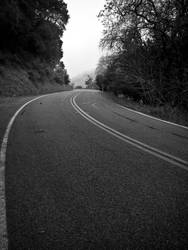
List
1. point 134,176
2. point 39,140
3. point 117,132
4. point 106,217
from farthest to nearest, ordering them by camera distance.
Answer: point 117,132 < point 39,140 < point 134,176 < point 106,217

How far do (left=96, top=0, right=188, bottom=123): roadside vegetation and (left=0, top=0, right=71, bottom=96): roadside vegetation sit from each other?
39.4ft

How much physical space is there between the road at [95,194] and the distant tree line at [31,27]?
22910 mm

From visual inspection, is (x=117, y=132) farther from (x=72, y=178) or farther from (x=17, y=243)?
(x=17, y=243)

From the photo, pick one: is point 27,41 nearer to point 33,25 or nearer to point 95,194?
point 33,25

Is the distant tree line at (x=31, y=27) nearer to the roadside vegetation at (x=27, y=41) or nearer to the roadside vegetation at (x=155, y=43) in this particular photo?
the roadside vegetation at (x=27, y=41)

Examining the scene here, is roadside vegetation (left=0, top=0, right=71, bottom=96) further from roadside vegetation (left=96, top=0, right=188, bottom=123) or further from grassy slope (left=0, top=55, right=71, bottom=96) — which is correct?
roadside vegetation (left=96, top=0, right=188, bottom=123)

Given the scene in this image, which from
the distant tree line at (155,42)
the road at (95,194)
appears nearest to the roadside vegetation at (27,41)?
the distant tree line at (155,42)

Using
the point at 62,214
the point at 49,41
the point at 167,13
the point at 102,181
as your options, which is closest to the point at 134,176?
the point at 102,181

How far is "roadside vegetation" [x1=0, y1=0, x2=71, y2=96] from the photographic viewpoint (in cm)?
2236

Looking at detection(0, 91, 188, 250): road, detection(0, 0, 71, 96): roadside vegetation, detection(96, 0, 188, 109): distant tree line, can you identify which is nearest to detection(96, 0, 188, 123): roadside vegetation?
detection(96, 0, 188, 109): distant tree line

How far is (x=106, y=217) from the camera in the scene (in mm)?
2455

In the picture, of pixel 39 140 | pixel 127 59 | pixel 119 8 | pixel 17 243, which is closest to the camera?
pixel 17 243

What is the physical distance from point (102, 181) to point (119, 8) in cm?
1639

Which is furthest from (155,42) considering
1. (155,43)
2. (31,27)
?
(31,27)
